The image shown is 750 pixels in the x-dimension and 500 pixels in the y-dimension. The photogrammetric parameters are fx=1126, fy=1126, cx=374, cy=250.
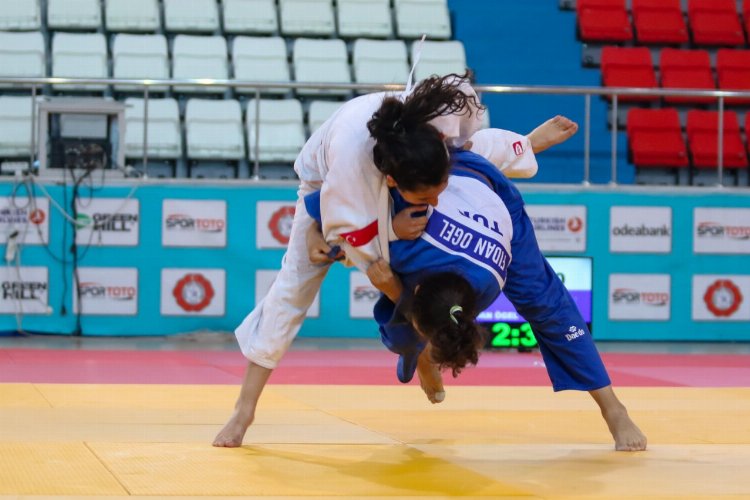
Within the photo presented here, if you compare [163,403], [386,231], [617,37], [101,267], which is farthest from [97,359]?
[617,37]

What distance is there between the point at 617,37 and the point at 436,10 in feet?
6.17

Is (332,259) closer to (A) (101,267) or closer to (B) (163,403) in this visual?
(B) (163,403)

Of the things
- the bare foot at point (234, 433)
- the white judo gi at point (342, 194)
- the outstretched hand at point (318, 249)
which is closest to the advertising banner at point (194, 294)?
Result: the white judo gi at point (342, 194)

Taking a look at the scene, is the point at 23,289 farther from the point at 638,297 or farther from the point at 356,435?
the point at 356,435

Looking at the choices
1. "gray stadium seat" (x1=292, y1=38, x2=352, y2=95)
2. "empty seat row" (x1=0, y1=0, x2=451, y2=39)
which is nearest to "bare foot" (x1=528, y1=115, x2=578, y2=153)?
"gray stadium seat" (x1=292, y1=38, x2=352, y2=95)

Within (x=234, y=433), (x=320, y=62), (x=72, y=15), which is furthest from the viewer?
(x=72, y=15)

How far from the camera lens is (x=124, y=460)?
308cm

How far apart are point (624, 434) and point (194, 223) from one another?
508 cm

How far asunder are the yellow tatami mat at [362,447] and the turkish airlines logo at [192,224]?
9.61 feet

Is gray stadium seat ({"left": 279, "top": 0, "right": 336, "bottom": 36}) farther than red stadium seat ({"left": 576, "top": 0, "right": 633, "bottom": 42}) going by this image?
No

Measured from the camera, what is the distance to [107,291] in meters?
7.98

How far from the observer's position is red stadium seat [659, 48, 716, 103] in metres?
10.8

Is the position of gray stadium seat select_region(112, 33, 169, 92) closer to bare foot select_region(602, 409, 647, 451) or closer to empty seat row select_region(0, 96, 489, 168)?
empty seat row select_region(0, 96, 489, 168)

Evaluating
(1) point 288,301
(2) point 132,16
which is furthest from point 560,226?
(1) point 288,301
